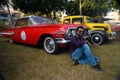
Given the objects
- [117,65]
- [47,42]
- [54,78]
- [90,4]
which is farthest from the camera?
[90,4]

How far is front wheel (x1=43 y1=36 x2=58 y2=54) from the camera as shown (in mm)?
8371

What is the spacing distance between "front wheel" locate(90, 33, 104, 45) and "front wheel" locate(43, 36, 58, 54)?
13.6 feet

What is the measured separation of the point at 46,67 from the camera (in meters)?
7.25

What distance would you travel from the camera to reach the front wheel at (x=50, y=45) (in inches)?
330

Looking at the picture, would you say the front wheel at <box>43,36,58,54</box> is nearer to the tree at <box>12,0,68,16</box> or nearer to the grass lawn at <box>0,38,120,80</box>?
the grass lawn at <box>0,38,120,80</box>

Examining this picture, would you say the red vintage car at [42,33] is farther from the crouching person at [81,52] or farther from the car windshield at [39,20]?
the crouching person at [81,52]

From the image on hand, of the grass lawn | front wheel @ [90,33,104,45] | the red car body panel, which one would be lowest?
the grass lawn

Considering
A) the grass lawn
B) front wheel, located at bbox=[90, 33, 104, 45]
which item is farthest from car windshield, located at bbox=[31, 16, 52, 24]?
front wheel, located at bbox=[90, 33, 104, 45]

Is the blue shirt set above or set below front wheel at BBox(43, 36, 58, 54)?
above

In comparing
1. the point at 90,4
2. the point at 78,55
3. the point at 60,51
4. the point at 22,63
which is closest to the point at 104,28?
the point at 60,51

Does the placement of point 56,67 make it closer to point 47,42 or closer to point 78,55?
point 78,55

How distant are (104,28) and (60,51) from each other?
17.2ft

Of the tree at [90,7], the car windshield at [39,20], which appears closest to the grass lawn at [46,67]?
the car windshield at [39,20]

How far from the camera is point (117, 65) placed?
8.03m
